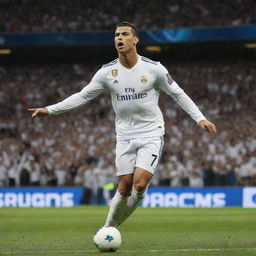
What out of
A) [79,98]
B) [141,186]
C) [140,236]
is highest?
[79,98]

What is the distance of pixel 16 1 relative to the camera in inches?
1232

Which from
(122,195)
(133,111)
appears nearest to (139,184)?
(122,195)

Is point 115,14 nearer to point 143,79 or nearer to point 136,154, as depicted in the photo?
point 143,79

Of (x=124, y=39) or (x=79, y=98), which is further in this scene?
(x=79, y=98)

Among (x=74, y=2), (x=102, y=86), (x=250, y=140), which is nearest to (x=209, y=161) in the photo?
(x=250, y=140)

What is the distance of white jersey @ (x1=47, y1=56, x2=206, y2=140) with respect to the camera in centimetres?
862

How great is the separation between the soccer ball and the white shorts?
72 centimetres

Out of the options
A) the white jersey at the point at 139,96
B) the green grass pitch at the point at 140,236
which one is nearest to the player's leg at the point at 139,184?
the white jersey at the point at 139,96

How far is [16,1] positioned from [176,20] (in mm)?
6775

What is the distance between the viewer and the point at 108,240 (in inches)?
320

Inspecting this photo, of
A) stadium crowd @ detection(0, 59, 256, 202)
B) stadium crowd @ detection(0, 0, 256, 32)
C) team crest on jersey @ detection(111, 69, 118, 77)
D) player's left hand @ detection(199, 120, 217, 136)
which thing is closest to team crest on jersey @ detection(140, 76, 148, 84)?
team crest on jersey @ detection(111, 69, 118, 77)

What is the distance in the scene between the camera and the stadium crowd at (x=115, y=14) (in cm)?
2883

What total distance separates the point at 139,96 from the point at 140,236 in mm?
2834

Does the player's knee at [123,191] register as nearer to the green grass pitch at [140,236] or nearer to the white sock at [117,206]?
the white sock at [117,206]
